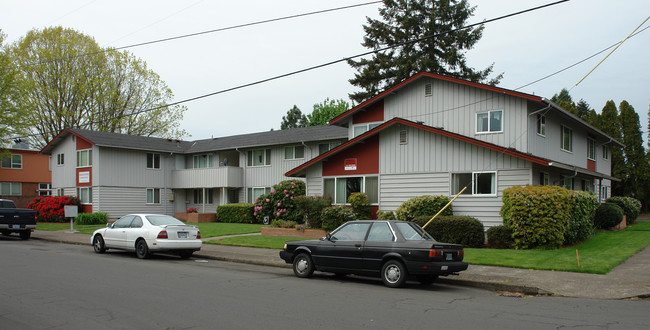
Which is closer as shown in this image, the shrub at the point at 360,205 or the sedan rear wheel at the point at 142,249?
the sedan rear wheel at the point at 142,249

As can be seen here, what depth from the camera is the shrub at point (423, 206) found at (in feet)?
64.4

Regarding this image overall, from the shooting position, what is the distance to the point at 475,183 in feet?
64.0

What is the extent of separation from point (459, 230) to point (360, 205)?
5078 millimetres

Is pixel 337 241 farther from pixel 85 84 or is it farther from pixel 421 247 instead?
pixel 85 84

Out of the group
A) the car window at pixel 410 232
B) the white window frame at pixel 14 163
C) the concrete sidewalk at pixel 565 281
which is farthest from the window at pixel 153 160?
the car window at pixel 410 232

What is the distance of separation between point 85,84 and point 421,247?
4120 cm

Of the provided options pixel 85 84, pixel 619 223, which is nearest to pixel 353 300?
pixel 619 223

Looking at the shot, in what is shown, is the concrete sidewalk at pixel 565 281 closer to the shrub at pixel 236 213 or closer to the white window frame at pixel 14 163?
the shrub at pixel 236 213

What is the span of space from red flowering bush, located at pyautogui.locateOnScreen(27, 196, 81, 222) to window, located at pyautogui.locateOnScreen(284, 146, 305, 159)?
611 inches

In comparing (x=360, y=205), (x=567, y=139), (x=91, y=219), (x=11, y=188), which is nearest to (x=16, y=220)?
(x=91, y=219)

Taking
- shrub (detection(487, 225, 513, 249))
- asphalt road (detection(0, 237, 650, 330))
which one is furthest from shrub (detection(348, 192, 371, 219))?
asphalt road (detection(0, 237, 650, 330))

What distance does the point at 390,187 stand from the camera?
71.1 feet

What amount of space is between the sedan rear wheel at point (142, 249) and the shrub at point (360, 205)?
8.89 meters

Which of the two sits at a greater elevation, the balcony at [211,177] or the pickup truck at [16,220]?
the balcony at [211,177]
